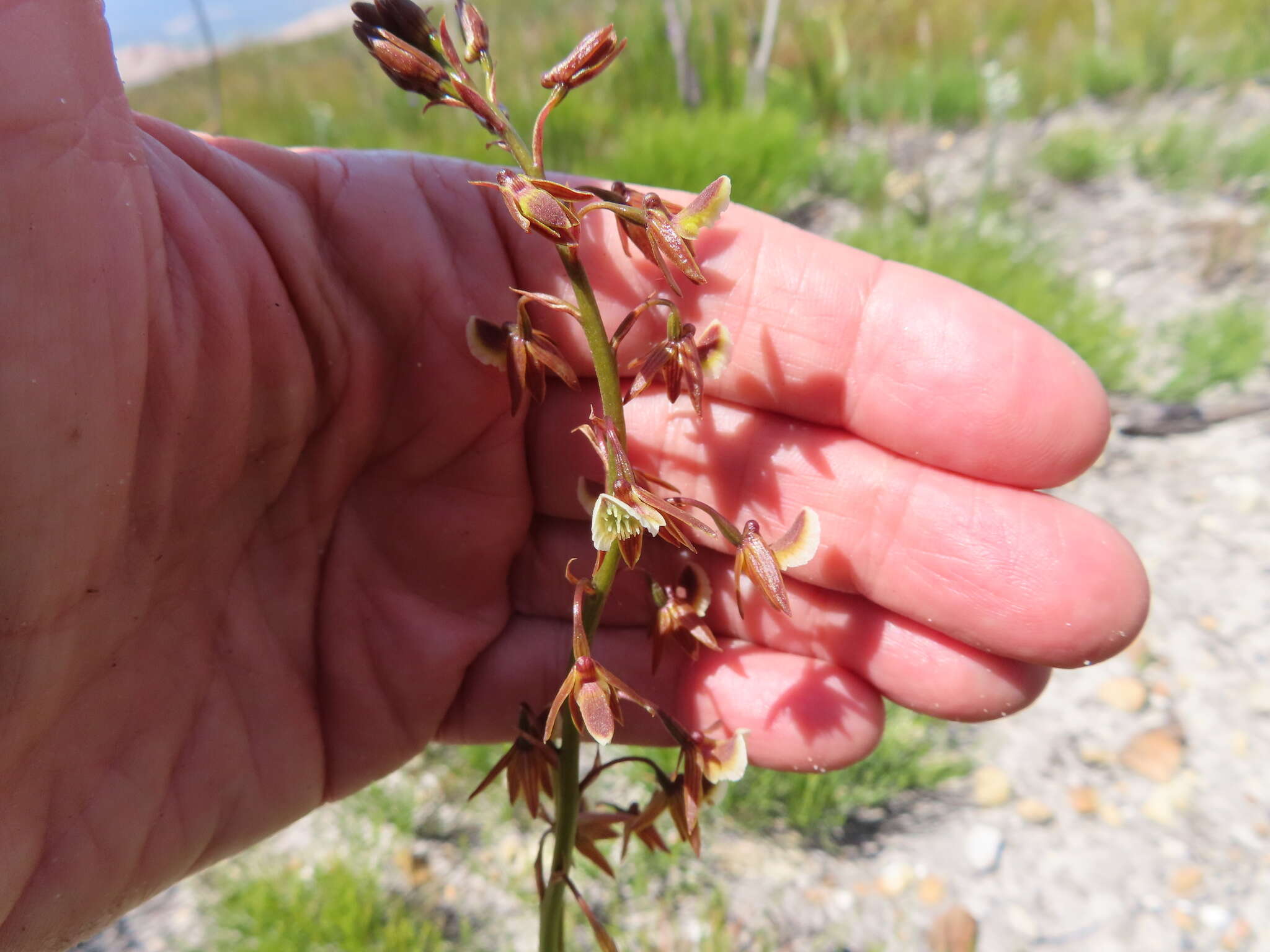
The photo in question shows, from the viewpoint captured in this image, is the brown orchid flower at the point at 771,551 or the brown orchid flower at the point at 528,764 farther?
the brown orchid flower at the point at 528,764

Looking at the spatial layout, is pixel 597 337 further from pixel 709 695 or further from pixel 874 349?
pixel 709 695

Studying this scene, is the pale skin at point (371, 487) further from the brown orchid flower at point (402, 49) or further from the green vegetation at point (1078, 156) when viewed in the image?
the green vegetation at point (1078, 156)

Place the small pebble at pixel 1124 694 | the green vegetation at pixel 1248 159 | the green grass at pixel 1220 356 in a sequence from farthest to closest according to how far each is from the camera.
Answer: the green vegetation at pixel 1248 159
the green grass at pixel 1220 356
the small pebble at pixel 1124 694

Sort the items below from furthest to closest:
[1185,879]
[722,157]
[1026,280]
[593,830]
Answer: [722,157] < [1026,280] < [1185,879] < [593,830]

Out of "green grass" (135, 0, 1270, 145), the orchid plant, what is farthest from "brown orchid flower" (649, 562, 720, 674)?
"green grass" (135, 0, 1270, 145)

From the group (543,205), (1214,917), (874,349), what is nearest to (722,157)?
(874,349)

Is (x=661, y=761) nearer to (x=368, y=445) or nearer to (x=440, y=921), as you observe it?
(x=440, y=921)

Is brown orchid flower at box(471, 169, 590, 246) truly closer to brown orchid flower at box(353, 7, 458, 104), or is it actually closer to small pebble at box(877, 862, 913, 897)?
brown orchid flower at box(353, 7, 458, 104)

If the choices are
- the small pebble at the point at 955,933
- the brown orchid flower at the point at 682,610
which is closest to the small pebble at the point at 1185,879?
the small pebble at the point at 955,933
